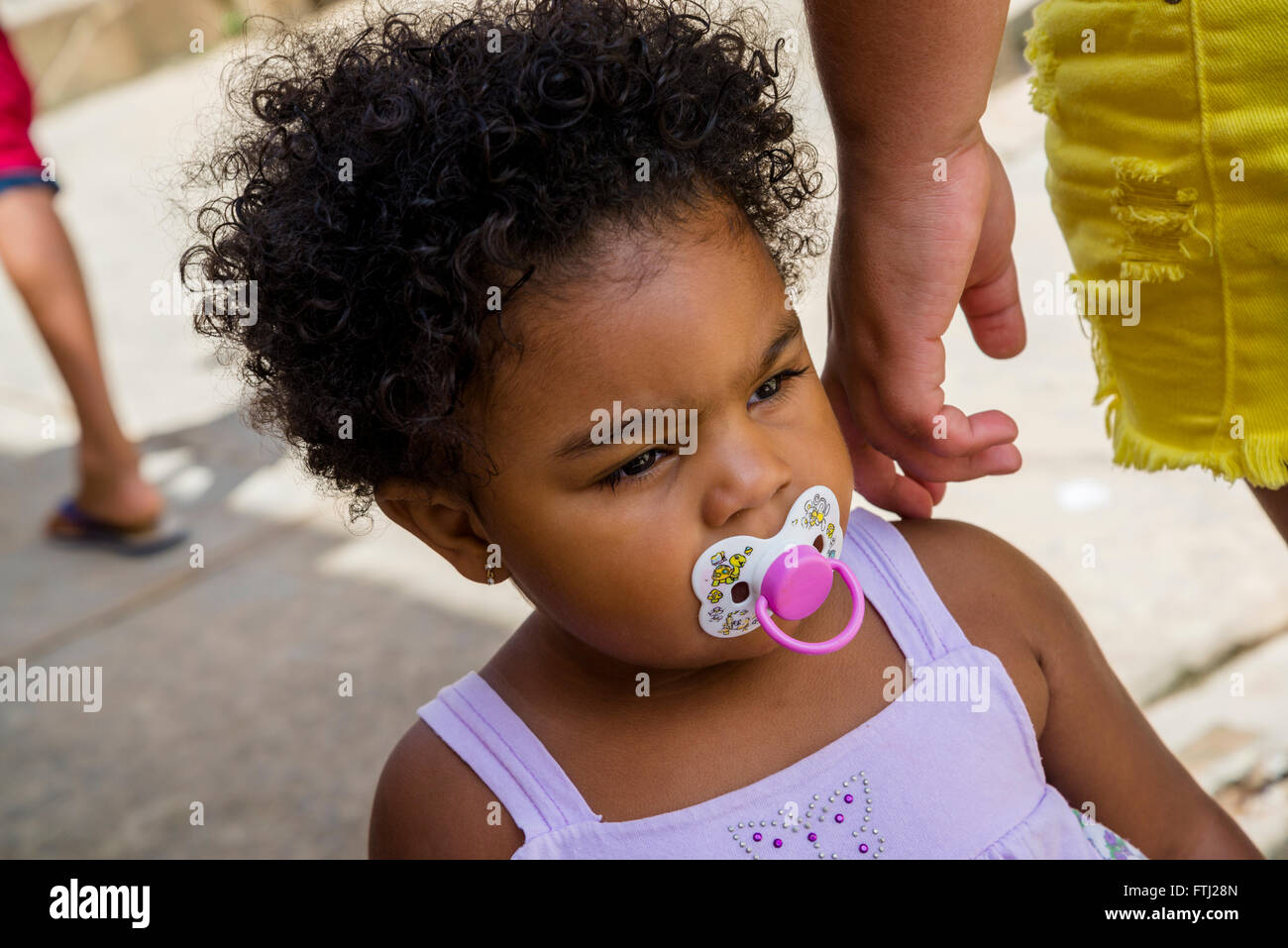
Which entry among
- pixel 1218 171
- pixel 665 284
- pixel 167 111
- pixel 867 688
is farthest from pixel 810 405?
pixel 167 111

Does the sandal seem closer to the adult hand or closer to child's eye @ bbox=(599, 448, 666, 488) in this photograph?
the adult hand

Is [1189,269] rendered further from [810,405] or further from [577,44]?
[577,44]

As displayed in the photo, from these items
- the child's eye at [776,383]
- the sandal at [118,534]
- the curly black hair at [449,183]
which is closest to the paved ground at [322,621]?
the sandal at [118,534]

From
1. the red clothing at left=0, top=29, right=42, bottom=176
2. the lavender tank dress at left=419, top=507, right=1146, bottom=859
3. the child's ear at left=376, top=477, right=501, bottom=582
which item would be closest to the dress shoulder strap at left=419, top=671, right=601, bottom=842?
the lavender tank dress at left=419, top=507, right=1146, bottom=859

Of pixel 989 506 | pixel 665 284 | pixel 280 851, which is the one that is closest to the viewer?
pixel 665 284

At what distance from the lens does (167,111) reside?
20.7 feet

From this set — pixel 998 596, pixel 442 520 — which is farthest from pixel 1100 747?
pixel 442 520

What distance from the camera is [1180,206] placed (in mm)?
1269

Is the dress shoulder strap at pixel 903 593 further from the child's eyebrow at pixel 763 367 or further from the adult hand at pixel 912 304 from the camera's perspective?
the child's eyebrow at pixel 763 367

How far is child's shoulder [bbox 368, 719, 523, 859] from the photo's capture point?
130 cm

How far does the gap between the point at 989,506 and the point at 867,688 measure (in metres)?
1.56

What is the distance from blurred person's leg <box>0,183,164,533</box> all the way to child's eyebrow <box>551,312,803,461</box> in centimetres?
229

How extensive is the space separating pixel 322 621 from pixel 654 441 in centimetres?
195

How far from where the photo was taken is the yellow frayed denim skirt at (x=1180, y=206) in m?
1.20
